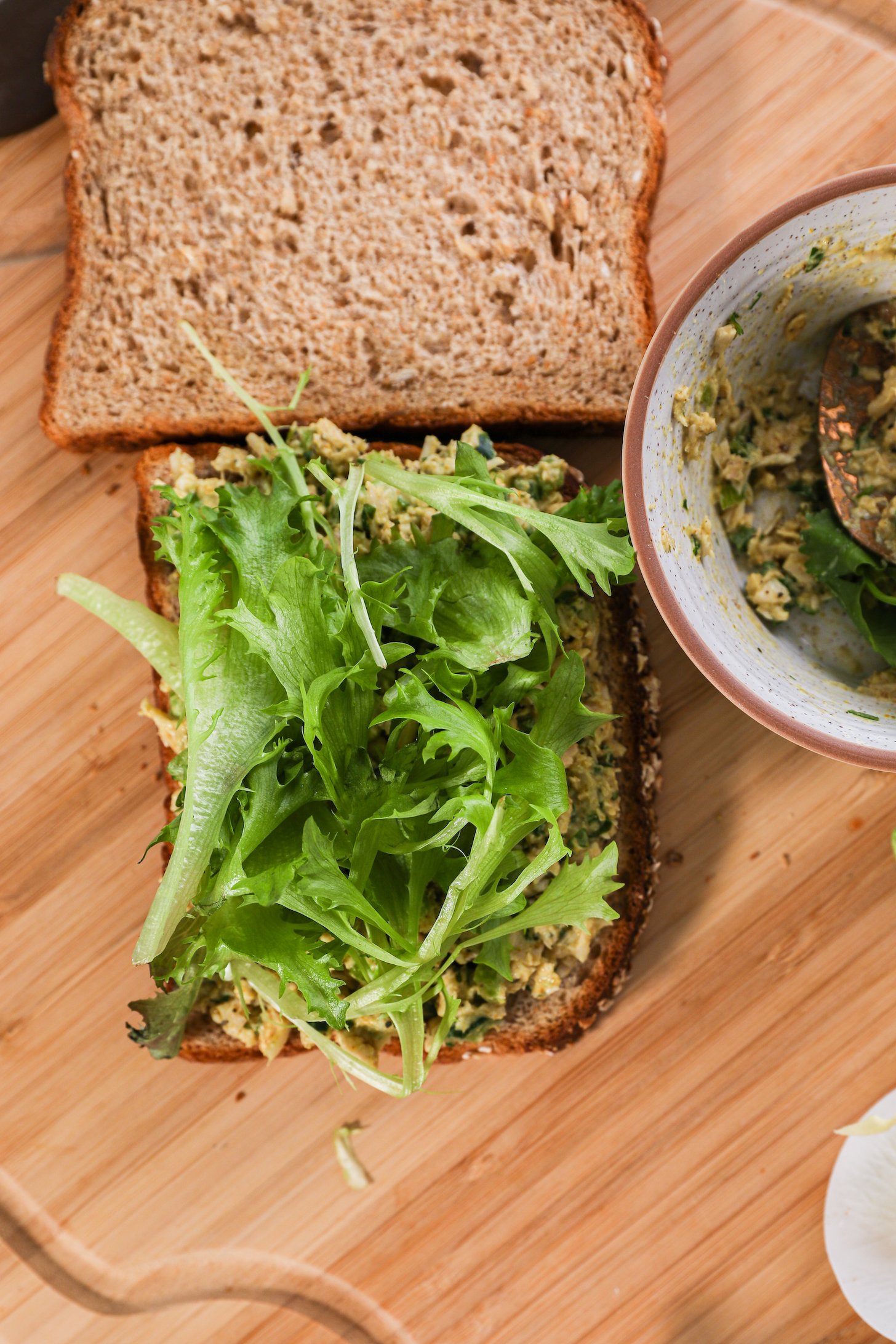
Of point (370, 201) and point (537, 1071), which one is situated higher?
point (370, 201)

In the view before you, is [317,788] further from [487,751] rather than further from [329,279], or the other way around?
[329,279]

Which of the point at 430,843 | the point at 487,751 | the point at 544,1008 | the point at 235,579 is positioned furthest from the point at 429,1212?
the point at 235,579

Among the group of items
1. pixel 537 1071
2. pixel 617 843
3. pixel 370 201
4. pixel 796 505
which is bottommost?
pixel 537 1071

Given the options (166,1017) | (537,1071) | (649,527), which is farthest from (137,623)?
(537,1071)

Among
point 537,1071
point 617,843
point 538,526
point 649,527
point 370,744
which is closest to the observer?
point 649,527

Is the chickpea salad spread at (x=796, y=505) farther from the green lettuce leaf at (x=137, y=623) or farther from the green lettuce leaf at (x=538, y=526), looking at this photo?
the green lettuce leaf at (x=137, y=623)

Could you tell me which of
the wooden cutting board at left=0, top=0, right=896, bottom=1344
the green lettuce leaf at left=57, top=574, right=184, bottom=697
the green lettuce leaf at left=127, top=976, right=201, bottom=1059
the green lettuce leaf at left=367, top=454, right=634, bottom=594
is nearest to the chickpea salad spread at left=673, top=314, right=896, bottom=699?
A: the green lettuce leaf at left=367, top=454, right=634, bottom=594

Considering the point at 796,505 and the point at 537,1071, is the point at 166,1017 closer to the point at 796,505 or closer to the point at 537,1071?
the point at 537,1071
